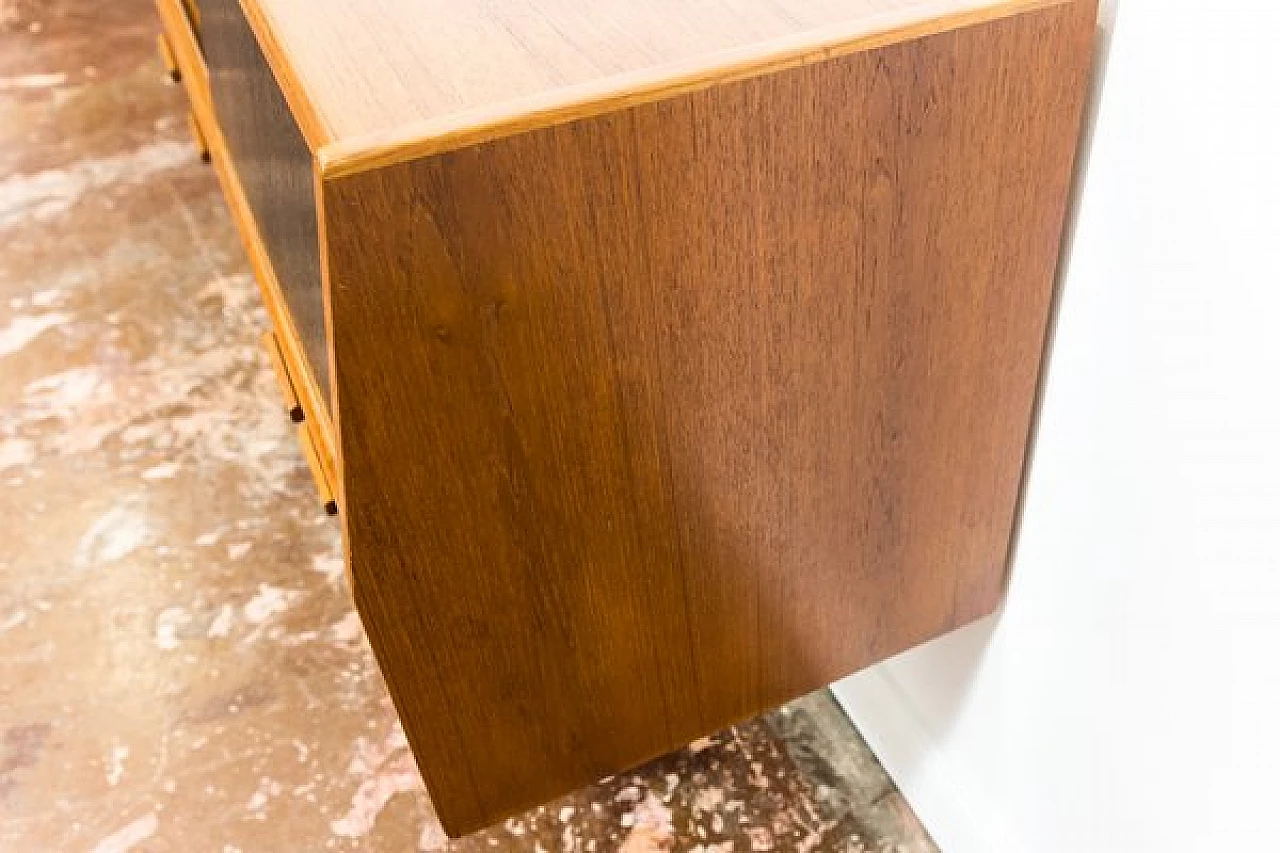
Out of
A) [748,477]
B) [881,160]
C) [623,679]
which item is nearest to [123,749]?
[623,679]

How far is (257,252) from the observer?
3.78 ft

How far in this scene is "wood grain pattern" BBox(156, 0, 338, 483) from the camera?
933mm

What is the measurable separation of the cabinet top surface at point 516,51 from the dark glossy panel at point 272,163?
5.2 inches

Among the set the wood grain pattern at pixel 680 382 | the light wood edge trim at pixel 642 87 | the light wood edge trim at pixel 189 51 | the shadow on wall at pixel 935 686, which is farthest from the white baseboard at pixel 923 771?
the light wood edge trim at pixel 189 51

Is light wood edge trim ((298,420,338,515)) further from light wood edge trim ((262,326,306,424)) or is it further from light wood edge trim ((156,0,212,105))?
light wood edge trim ((156,0,212,105))

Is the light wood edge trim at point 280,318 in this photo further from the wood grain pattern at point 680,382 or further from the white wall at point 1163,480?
the white wall at point 1163,480

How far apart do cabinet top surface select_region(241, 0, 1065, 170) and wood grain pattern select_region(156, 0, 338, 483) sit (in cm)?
23

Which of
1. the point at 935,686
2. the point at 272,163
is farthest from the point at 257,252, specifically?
the point at 935,686

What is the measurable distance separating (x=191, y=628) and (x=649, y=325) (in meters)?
1.01

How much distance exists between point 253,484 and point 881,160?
1.20 meters

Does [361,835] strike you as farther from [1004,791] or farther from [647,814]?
[1004,791]

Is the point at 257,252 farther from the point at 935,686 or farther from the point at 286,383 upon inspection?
the point at 935,686

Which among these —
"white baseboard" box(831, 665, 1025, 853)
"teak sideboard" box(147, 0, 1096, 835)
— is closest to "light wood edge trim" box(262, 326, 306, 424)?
"teak sideboard" box(147, 0, 1096, 835)

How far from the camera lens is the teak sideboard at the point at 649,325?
1.93ft
